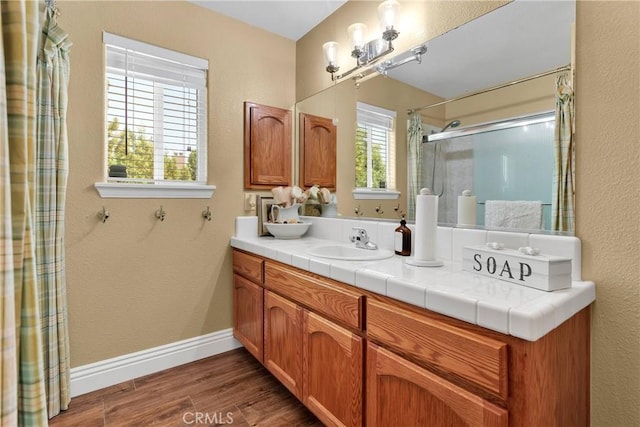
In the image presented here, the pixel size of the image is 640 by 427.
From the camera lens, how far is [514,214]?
1.27 m

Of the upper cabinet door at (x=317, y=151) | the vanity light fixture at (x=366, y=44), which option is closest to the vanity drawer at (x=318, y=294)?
the upper cabinet door at (x=317, y=151)

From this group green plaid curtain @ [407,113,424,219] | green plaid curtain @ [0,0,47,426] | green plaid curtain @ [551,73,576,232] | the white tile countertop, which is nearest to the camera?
green plaid curtain @ [0,0,47,426]

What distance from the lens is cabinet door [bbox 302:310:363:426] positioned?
1.23 meters

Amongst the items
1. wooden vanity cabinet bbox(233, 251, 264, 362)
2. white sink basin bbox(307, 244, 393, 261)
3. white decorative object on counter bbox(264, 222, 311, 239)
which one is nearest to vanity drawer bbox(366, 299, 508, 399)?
white sink basin bbox(307, 244, 393, 261)

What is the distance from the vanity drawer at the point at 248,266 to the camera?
193 cm

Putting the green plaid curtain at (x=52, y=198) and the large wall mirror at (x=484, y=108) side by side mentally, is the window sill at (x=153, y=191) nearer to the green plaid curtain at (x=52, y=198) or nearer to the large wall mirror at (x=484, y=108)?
the green plaid curtain at (x=52, y=198)

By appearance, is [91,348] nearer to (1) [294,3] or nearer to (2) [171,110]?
(2) [171,110]

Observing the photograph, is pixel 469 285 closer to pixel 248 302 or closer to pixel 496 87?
pixel 496 87

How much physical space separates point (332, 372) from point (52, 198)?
157 cm

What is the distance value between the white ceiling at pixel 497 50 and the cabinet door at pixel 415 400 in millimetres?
1191

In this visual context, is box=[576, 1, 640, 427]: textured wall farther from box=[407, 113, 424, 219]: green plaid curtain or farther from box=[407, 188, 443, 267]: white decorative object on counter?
box=[407, 113, 424, 219]: green plaid curtain

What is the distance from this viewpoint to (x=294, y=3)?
211cm

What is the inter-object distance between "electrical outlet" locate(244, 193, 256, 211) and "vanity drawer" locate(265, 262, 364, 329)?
2.27 ft

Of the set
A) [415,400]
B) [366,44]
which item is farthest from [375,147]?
[415,400]
